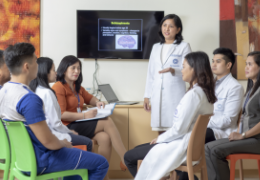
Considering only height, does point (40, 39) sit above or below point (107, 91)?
above

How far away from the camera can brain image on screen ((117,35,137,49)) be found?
3264 mm

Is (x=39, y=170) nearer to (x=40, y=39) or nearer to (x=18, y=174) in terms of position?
(x=18, y=174)

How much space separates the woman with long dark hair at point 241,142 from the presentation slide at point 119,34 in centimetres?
158

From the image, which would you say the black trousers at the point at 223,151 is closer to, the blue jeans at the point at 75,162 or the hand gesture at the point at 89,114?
the blue jeans at the point at 75,162

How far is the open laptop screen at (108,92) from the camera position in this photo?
3.09 metres

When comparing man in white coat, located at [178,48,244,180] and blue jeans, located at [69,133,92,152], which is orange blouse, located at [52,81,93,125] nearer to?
blue jeans, located at [69,133,92,152]

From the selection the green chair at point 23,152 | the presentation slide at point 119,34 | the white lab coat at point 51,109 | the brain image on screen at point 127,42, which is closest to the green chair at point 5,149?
the green chair at point 23,152

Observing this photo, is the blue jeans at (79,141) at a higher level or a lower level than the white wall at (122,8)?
lower

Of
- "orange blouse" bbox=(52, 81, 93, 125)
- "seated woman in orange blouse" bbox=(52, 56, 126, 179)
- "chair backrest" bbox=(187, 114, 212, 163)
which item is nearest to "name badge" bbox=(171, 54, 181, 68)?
"seated woman in orange blouse" bbox=(52, 56, 126, 179)

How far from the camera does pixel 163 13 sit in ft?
10.5

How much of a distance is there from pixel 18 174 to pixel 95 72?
1.94 m

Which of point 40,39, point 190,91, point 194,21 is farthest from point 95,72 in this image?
point 190,91

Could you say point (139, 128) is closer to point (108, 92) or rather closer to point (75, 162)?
point (108, 92)

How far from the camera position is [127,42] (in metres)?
3.27
